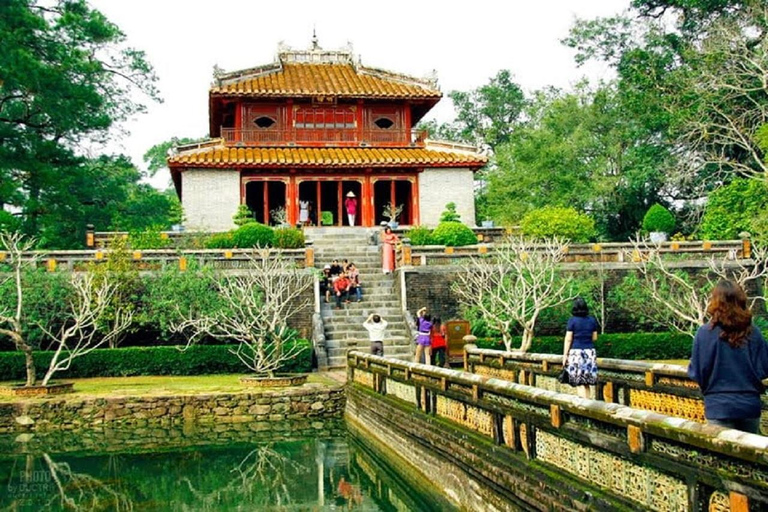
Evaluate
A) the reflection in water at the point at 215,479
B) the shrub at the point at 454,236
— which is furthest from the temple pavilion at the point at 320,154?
the reflection in water at the point at 215,479

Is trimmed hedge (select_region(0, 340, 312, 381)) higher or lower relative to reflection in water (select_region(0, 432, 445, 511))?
higher

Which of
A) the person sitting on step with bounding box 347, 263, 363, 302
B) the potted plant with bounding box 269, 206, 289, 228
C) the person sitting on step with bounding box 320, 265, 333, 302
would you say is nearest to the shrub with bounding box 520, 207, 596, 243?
the person sitting on step with bounding box 347, 263, 363, 302

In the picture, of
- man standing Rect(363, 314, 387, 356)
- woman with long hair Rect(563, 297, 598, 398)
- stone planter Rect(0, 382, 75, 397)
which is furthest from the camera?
man standing Rect(363, 314, 387, 356)

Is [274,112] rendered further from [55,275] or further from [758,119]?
[758,119]

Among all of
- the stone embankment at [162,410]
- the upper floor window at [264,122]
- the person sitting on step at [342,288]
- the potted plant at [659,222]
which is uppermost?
the upper floor window at [264,122]

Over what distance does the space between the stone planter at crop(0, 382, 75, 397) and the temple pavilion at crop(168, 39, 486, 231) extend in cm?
1292

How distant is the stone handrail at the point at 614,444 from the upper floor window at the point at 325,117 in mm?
22730

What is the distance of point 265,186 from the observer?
2912cm

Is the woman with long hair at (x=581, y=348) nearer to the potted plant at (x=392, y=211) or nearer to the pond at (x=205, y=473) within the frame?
the pond at (x=205, y=473)

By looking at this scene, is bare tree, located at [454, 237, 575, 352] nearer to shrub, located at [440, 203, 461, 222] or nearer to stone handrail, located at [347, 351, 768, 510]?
shrub, located at [440, 203, 461, 222]

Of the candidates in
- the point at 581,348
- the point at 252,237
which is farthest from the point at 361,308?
the point at 581,348

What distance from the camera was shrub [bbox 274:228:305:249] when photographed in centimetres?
2306

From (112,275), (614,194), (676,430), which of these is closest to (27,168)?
(112,275)

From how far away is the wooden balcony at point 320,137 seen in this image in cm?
3034
